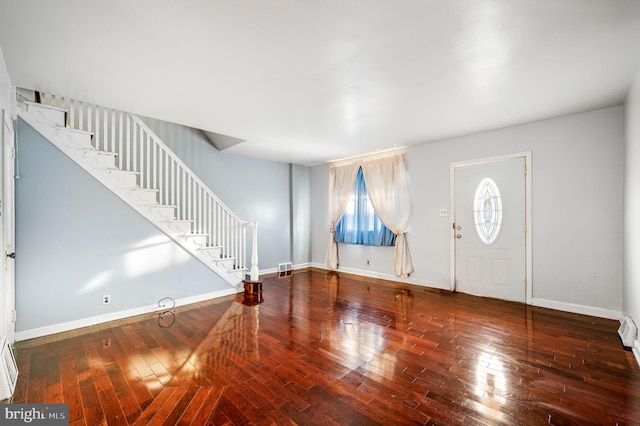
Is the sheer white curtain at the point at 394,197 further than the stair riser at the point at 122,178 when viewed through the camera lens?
Yes

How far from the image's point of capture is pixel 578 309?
3695 mm

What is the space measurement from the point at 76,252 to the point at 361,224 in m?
4.67

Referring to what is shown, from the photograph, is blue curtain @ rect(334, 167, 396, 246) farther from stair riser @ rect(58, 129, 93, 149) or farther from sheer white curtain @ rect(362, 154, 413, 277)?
stair riser @ rect(58, 129, 93, 149)

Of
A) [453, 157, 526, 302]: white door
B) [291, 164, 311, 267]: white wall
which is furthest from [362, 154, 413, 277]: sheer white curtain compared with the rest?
[291, 164, 311, 267]: white wall

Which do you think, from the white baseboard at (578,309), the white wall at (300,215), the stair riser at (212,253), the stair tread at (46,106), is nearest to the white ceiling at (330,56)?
the stair tread at (46,106)

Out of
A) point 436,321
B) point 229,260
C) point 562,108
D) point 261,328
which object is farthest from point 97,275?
point 562,108

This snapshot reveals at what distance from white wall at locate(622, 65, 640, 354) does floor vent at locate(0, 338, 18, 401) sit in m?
5.05

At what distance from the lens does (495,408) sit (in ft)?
6.19

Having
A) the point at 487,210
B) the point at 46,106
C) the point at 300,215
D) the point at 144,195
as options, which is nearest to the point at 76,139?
the point at 46,106

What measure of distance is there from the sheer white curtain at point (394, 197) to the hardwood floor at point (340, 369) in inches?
64.0

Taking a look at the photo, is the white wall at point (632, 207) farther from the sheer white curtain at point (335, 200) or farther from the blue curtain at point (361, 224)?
the sheer white curtain at point (335, 200)

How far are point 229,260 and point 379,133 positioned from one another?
3235mm

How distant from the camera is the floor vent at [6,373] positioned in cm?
200

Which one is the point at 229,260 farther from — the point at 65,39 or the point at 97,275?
the point at 65,39
